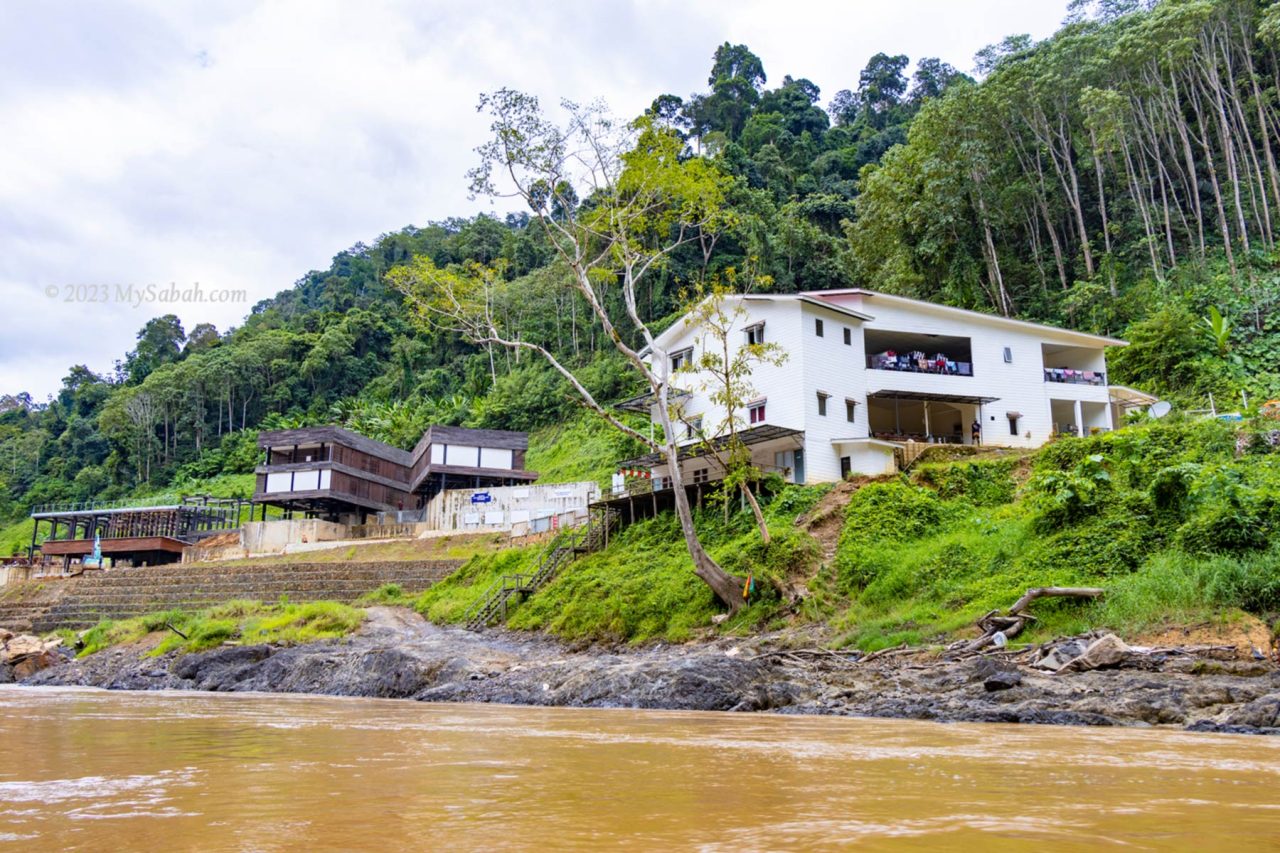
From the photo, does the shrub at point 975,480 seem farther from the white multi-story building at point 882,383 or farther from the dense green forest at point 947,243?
the dense green forest at point 947,243

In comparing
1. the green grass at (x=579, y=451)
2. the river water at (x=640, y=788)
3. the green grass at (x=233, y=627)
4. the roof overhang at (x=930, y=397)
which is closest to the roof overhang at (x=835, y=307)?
the roof overhang at (x=930, y=397)

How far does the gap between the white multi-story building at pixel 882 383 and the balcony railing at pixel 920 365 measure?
38mm

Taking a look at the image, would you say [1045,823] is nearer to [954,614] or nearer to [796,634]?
[954,614]

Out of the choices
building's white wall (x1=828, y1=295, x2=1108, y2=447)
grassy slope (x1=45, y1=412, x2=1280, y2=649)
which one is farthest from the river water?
building's white wall (x1=828, y1=295, x2=1108, y2=447)

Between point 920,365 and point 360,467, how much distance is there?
32761mm

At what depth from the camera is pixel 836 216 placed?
227 feet

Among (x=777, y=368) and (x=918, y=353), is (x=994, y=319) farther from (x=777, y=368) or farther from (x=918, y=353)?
(x=777, y=368)

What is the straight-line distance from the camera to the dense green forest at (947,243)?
40344 millimetres

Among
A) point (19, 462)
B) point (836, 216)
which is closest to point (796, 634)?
point (836, 216)

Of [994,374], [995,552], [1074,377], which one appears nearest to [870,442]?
[994,374]

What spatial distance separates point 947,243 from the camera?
45375 mm

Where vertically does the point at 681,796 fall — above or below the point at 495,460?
below

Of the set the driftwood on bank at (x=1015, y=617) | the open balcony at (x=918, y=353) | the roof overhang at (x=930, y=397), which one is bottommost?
the driftwood on bank at (x=1015, y=617)

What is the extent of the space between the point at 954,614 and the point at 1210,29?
39.0m
